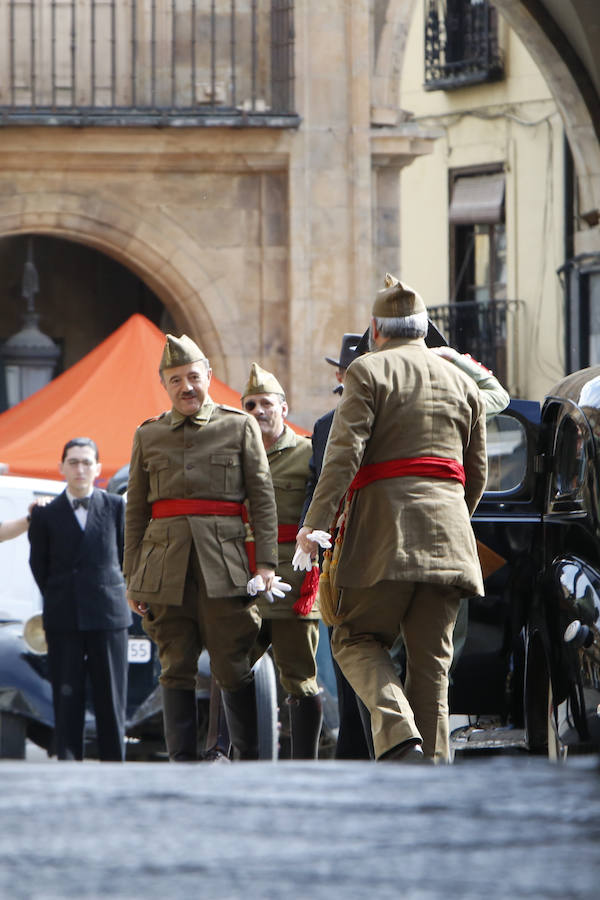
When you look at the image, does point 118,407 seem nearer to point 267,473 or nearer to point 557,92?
point 557,92

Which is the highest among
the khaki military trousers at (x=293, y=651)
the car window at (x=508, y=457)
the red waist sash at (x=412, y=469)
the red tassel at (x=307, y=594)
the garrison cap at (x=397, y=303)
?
the garrison cap at (x=397, y=303)

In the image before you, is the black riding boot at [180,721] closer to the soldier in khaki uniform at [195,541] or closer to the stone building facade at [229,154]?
the soldier in khaki uniform at [195,541]

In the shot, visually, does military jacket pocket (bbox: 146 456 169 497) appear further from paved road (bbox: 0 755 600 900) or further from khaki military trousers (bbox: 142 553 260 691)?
paved road (bbox: 0 755 600 900)

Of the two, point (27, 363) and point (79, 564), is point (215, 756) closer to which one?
point (79, 564)

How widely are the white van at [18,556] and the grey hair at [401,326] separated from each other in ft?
12.2

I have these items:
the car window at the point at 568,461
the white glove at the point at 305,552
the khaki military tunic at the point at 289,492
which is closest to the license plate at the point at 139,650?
the khaki military tunic at the point at 289,492

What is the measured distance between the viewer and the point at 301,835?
4.38ft

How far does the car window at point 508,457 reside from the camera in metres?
6.51

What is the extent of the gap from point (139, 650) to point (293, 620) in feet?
7.27

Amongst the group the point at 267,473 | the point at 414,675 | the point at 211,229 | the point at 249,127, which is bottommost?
the point at 414,675

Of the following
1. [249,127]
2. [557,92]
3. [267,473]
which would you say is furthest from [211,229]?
[267,473]

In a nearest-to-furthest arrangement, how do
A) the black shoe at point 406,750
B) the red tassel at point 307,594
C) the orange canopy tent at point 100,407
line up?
1. the black shoe at point 406,750
2. the red tassel at point 307,594
3. the orange canopy tent at point 100,407

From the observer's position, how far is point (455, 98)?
85.9ft

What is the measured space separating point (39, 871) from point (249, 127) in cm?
1343
